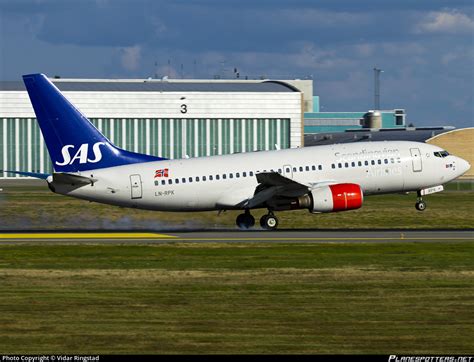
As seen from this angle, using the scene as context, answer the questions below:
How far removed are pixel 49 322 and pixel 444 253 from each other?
20082 millimetres

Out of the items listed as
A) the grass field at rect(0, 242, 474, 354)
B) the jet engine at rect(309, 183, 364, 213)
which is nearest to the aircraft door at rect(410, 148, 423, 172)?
the jet engine at rect(309, 183, 364, 213)

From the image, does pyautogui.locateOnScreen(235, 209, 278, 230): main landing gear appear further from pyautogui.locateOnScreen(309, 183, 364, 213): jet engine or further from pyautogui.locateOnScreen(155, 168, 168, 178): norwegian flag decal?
pyautogui.locateOnScreen(155, 168, 168, 178): norwegian flag decal

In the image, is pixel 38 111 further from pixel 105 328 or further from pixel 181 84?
pixel 181 84

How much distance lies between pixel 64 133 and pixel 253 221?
11.3 meters

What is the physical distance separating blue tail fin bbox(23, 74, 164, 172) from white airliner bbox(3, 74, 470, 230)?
5 centimetres

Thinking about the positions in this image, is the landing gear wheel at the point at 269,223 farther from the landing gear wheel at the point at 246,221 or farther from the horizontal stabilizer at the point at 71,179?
the horizontal stabilizer at the point at 71,179

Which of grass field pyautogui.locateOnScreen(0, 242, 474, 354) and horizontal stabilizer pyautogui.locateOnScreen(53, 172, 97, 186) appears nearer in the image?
grass field pyautogui.locateOnScreen(0, 242, 474, 354)

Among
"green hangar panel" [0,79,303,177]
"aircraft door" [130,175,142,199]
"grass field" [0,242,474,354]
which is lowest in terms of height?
"grass field" [0,242,474,354]

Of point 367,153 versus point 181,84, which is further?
point 181,84

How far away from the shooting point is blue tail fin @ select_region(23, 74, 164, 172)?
5141 centimetres

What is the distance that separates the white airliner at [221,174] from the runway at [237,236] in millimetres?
1626

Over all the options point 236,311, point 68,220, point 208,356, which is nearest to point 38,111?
point 68,220

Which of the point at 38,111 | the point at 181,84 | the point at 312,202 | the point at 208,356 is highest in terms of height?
the point at 181,84

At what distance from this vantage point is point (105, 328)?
26.0 m
